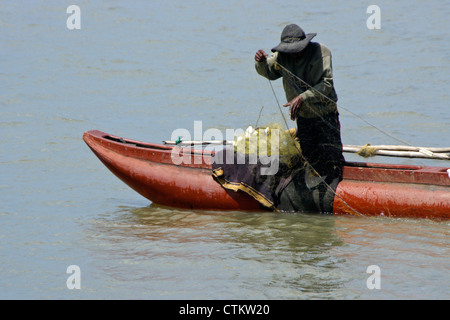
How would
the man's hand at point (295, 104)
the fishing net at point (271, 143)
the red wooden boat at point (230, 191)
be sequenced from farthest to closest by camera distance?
the fishing net at point (271, 143), the red wooden boat at point (230, 191), the man's hand at point (295, 104)

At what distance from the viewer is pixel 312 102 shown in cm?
631

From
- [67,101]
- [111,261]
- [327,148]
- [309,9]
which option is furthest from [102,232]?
[309,9]

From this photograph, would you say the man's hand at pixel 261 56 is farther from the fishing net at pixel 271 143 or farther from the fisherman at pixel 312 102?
the fishing net at pixel 271 143

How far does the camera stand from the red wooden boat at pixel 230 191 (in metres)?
6.48

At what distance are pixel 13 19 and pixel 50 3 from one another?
1521 mm

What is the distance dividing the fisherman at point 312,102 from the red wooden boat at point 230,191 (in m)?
0.19

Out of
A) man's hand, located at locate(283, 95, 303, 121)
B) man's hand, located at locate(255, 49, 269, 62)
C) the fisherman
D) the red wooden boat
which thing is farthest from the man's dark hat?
the red wooden boat

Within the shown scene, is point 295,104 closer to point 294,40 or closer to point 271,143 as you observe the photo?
point 294,40

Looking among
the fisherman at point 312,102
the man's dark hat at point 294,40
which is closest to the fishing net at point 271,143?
the fisherman at point 312,102

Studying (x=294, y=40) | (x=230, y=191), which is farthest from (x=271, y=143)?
(x=294, y=40)

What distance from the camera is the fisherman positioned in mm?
6289

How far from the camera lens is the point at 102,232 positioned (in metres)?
6.89

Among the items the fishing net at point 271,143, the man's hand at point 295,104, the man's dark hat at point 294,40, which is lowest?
the fishing net at point 271,143

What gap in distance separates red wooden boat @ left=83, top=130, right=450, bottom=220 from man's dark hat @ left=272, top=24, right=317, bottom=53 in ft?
4.40
